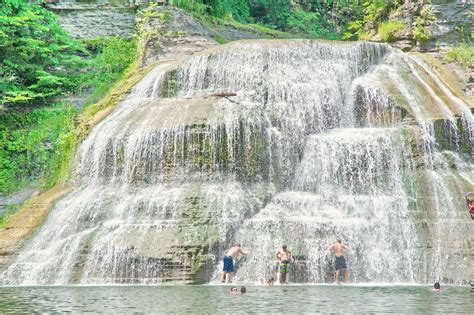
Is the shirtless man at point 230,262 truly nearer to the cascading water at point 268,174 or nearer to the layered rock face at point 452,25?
the cascading water at point 268,174

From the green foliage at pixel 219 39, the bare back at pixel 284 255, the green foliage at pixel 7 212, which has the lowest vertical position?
the bare back at pixel 284 255

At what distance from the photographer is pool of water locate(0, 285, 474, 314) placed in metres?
11.7

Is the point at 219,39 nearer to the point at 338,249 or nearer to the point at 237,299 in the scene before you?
the point at 338,249

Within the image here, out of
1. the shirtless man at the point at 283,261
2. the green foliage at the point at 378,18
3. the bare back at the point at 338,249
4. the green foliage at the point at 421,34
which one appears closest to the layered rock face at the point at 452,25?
the green foliage at the point at 421,34

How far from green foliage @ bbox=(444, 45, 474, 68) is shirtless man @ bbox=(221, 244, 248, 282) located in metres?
14.7

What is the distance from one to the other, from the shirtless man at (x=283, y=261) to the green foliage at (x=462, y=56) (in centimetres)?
1408

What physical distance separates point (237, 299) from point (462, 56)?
1861 cm

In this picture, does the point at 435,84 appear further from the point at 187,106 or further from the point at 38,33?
the point at 38,33

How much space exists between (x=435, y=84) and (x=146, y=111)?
11070 mm

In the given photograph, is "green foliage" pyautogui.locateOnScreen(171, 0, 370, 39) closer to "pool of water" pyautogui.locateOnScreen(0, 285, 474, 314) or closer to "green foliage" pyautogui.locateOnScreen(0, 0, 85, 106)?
"green foliage" pyautogui.locateOnScreen(0, 0, 85, 106)

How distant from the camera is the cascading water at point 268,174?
1861cm

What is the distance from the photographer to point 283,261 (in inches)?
691

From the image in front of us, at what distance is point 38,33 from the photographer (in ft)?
101

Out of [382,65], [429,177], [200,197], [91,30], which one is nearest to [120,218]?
[200,197]
